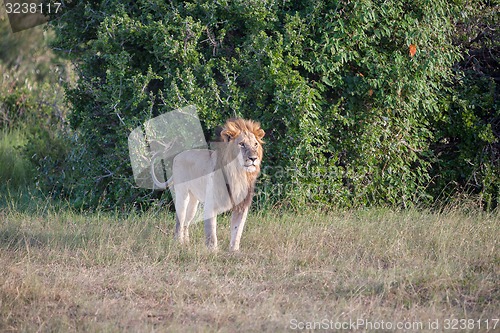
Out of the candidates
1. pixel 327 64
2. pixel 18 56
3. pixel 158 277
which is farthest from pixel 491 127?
pixel 18 56

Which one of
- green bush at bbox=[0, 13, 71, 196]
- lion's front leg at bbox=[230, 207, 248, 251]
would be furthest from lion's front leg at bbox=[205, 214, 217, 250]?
green bush at bbox=[0, 13, 71, 196]

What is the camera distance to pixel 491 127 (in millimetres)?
8414

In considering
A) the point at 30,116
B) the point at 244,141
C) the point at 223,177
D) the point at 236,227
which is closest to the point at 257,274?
the point at 236,227

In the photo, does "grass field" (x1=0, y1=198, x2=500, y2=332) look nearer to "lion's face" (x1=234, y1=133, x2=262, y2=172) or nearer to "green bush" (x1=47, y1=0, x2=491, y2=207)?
"green bush" (x1=47, y1=0, x2=491, y2=207)

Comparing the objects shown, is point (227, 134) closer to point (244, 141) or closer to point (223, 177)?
point (244, 141)

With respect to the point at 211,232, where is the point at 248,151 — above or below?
above

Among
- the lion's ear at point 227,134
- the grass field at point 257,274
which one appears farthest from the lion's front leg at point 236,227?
the lion's ear at point 227,134

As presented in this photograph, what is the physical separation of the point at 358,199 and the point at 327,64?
5.50ft

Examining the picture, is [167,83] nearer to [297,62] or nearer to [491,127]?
[297,62]

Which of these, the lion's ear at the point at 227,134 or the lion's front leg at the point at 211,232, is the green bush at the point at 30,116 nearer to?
the lion's front leg at the point at 211,232

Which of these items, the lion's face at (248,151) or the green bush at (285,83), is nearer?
the lion's face at (248,151)

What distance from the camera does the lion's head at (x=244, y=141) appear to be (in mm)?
5609

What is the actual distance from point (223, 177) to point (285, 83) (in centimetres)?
163

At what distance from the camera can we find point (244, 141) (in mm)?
5652
